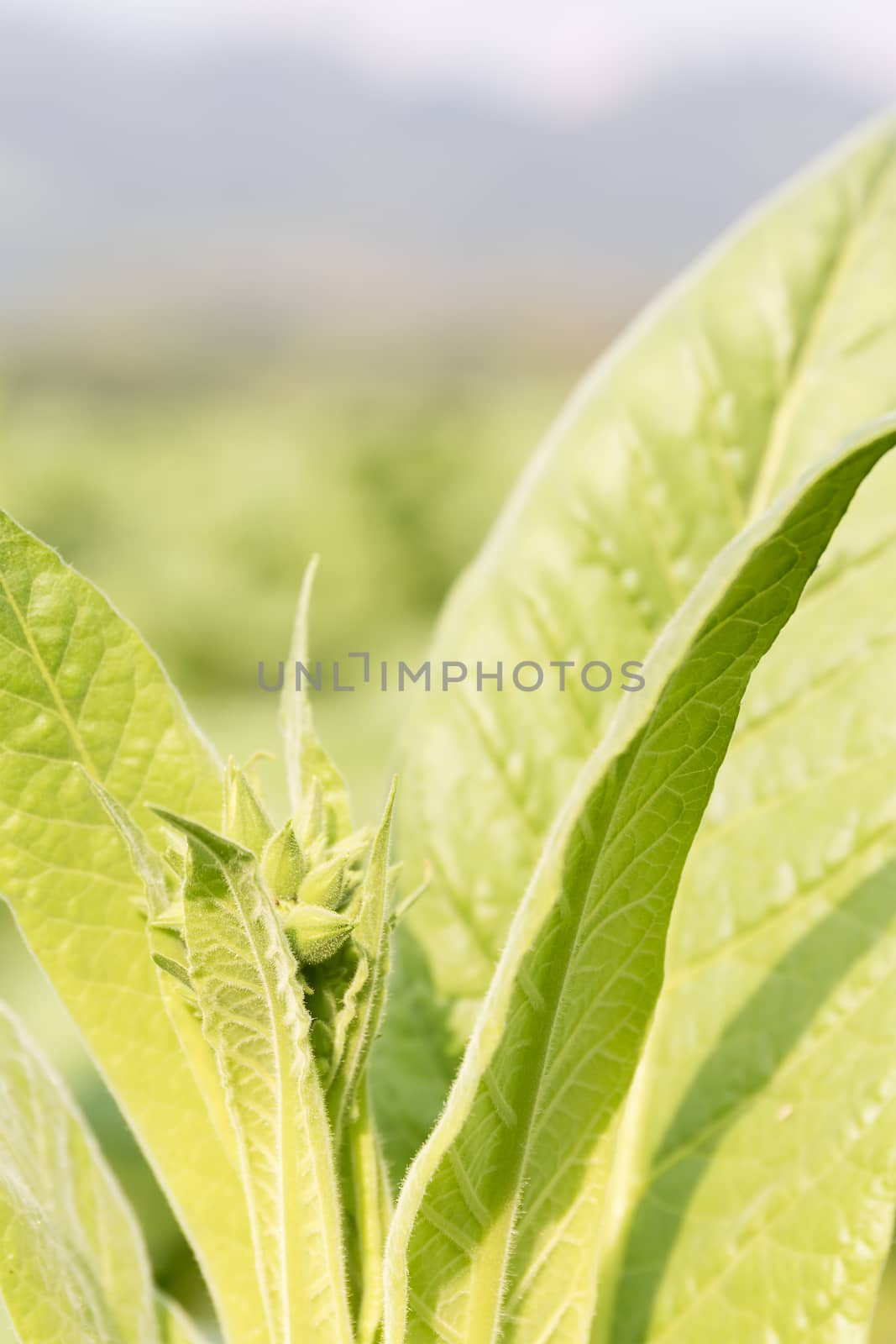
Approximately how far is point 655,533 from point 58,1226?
0.42 metres

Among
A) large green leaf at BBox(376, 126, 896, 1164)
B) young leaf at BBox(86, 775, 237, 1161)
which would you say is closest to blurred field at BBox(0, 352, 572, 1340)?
large green leaf at BBox(376, 126, 896, 1164)

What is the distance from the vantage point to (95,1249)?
52cm

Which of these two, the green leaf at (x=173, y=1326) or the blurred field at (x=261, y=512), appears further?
the blurred field at (x=261, y=512)

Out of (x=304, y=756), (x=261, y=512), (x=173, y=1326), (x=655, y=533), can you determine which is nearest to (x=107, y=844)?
(x=304, y=756)

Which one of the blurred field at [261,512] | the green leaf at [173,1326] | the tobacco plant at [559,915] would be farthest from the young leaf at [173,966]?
the blurred field at [261,512]

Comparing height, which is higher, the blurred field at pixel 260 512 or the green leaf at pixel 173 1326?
the blurred field at pixel 260 512

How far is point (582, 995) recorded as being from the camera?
41 cm

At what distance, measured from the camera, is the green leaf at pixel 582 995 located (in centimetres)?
33

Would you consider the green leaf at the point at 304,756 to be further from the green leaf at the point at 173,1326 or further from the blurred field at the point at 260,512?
the blurred field at the point at 260,512

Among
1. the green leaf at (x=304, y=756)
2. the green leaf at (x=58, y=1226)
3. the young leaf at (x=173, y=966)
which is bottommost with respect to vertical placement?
the green leaf at (x=58, y=1226)

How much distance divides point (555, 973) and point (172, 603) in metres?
2.85

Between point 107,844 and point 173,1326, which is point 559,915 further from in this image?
point 173,1326

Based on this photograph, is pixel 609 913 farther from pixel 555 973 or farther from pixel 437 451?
pixel 437 451

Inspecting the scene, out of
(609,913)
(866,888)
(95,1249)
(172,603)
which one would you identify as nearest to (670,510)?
(866,888)
